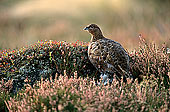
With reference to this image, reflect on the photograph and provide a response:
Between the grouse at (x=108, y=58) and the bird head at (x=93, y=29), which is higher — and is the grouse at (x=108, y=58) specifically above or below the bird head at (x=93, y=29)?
below

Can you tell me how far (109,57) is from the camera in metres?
4.46

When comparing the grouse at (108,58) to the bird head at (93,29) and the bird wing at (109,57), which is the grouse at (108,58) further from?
the bird head at (93,29)

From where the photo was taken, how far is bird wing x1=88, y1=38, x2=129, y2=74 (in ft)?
14.4

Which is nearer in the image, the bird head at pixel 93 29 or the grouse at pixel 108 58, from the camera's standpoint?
the grouse at pixel 108 58

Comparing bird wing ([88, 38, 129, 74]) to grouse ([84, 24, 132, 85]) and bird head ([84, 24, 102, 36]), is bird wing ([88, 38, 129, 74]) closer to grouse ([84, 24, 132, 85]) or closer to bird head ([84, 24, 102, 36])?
grouse ([84, 24, 132, 85])

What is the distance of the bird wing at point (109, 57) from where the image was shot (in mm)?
4395

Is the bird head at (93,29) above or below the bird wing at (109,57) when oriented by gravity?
above

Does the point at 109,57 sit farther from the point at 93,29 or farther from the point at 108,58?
the point at 93,29

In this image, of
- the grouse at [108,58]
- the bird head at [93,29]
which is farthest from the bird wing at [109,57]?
the bird head at [93,29]

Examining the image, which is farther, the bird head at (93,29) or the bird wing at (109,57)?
the bird head at (93,29)

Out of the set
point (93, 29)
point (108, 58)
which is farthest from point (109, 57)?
point (93, 29)

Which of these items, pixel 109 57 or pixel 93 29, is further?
pixel 93 29

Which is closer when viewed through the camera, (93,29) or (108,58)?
(108,58)

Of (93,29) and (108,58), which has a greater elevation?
(93,29)
